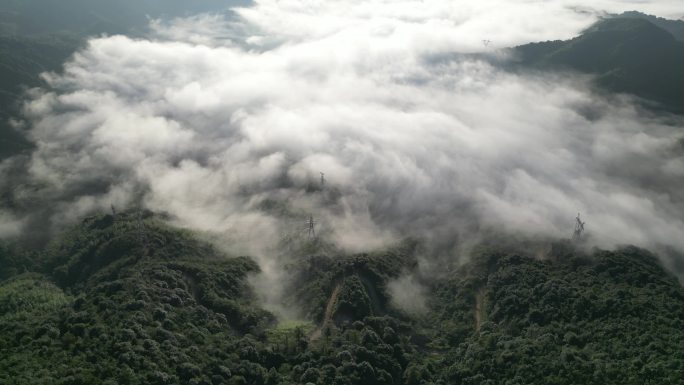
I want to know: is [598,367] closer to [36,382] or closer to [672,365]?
[672,365]

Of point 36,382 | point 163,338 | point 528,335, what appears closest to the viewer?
point 36,382

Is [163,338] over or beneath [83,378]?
beneath

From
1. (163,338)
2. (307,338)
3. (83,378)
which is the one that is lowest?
(307,338)

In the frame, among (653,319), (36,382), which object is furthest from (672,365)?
(36,382)

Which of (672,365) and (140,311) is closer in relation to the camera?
(672,365)

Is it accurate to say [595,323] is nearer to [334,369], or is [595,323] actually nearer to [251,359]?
[334,369]

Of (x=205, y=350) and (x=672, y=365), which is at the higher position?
(x=672, y=365)

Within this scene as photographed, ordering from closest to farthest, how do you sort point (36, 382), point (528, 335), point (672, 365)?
point (36, 382) < point (672, 365) < point (528, 335)

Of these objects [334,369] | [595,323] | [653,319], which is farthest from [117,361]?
[653,319]

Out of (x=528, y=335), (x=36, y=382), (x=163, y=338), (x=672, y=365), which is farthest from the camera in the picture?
(x=528, y=335)
